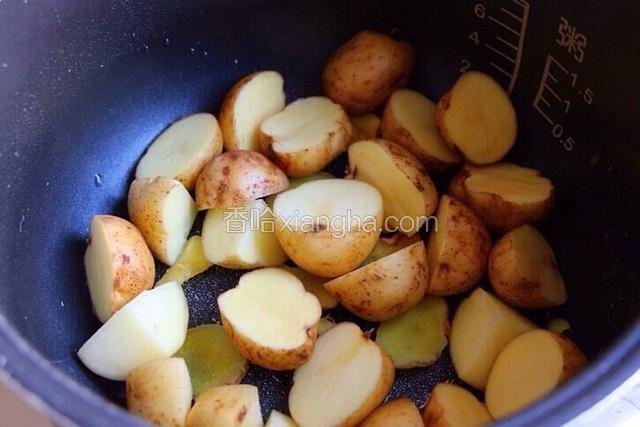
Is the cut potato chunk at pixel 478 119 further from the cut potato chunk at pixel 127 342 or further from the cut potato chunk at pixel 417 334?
the cut potato chunk at pixel 127 342

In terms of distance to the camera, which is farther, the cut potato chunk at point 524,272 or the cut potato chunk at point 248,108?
the cut potato chunk at point 248,108

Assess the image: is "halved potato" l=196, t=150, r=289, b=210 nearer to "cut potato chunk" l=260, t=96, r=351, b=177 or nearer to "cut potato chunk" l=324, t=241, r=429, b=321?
"cut potato chunk" l=260, t=96, r=351, b=177

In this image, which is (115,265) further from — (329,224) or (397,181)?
(397,181)

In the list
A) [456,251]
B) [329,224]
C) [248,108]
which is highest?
[248,108]

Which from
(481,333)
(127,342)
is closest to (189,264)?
(127,342)

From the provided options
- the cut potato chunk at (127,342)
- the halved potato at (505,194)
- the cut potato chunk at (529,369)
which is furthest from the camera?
the halved potato at (505,194)

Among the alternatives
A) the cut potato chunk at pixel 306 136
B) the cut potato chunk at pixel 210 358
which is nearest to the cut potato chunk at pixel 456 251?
the cut potato chunk at pixel 306 136

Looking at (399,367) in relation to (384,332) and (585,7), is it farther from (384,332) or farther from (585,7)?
(585,7)
